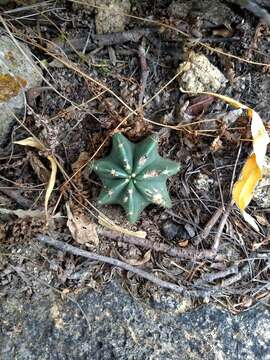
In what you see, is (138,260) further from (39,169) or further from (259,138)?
(259,138)

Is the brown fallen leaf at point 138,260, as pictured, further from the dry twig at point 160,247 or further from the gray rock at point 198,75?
the gray rock at point 198,75

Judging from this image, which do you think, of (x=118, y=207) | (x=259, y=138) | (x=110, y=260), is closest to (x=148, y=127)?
(x=118, y=207)

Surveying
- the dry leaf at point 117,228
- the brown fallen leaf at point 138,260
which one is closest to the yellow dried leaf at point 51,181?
the dry leaf at point 117,228

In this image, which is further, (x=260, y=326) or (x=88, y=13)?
(x=88, y=13)

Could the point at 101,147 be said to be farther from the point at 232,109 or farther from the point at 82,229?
the point at 232,109

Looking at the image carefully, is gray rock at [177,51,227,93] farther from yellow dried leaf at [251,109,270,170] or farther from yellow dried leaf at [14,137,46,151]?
yellow dried leaf at [14,137,46,151]

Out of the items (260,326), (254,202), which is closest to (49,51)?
(254,202)
